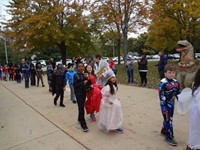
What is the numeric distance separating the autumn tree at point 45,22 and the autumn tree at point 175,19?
691 centimetres

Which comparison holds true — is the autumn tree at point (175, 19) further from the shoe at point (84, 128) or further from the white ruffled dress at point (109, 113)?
the shoe at point (84, 128)

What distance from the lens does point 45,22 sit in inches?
720

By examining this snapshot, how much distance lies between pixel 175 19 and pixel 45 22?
11808mm

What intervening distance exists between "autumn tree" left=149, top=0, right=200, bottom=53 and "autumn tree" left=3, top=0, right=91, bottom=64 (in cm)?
691

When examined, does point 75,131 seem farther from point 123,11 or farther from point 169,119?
point 123,11

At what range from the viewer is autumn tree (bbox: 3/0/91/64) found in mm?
18656

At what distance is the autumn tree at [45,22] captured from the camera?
18.7 m

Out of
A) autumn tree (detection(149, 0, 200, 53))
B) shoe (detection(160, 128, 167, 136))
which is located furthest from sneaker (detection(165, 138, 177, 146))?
autumn tree (detection(149, 0, 200, 53))

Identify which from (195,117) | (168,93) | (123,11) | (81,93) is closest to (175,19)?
(123,11)

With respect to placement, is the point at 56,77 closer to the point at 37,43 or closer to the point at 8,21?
the point at 37,43

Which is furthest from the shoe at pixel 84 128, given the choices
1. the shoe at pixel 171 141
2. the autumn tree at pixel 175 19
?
the autumn tree at pixel 175 19

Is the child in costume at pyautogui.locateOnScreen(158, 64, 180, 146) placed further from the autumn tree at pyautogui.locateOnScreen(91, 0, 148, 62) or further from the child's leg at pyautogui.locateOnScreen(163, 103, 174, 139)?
the autumn tree at pyautogui.locateOnScreen(91, 0, 148, 62)

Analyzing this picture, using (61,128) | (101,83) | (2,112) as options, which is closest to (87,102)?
(61,128)

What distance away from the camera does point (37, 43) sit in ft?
69.6
